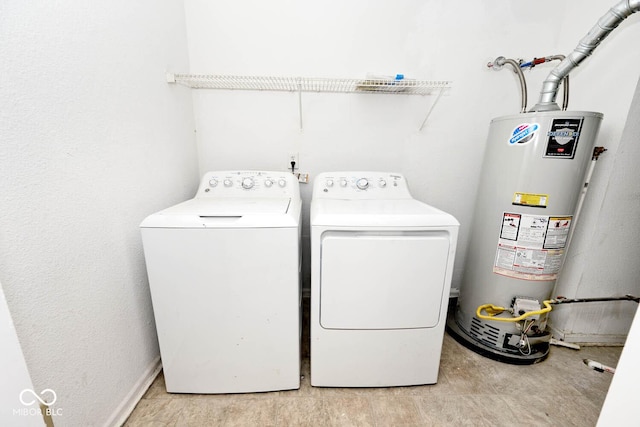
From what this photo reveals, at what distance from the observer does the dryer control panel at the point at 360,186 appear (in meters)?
1.52

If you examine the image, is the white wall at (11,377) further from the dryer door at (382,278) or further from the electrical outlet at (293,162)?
the electrical outlet at (293,162)

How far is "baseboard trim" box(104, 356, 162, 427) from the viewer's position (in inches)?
41.3

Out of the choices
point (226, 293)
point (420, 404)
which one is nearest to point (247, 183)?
point (226, 293)

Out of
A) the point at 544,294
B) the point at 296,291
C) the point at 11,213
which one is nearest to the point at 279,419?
the point at 296,291

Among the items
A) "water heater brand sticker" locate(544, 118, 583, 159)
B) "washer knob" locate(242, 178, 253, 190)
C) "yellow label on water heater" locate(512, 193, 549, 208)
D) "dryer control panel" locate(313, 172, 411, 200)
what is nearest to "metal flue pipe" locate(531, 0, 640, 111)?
"water heater brand sticker" locate(544, 118, 583, 159)

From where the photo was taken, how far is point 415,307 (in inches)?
45.7

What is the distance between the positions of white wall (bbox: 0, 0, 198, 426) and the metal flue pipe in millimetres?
2063

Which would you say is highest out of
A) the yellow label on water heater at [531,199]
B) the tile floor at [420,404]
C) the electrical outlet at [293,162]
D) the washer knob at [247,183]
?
the electrical outlet at [293,162]

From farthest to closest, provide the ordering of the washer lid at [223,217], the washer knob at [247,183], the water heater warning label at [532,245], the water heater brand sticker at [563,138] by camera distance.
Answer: the washer knob at [247,183] → the water heater warning label at [532,245] → the water heater brand sticker at [563,138] → the washer lid at [223,217]

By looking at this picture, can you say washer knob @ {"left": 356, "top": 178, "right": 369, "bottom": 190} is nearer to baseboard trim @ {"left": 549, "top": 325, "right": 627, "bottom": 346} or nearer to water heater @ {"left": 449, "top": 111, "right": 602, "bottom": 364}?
water heater @ {"left": 449, "top": 111, "right": 602, "bottom": 364}

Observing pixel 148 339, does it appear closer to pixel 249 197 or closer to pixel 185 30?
pixel 249 197

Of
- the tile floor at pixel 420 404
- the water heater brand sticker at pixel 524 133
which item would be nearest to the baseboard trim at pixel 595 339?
the tile floor at pixel 420 404

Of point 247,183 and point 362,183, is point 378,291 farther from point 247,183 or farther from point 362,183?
point 247,183

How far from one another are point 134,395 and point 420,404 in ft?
4.55
